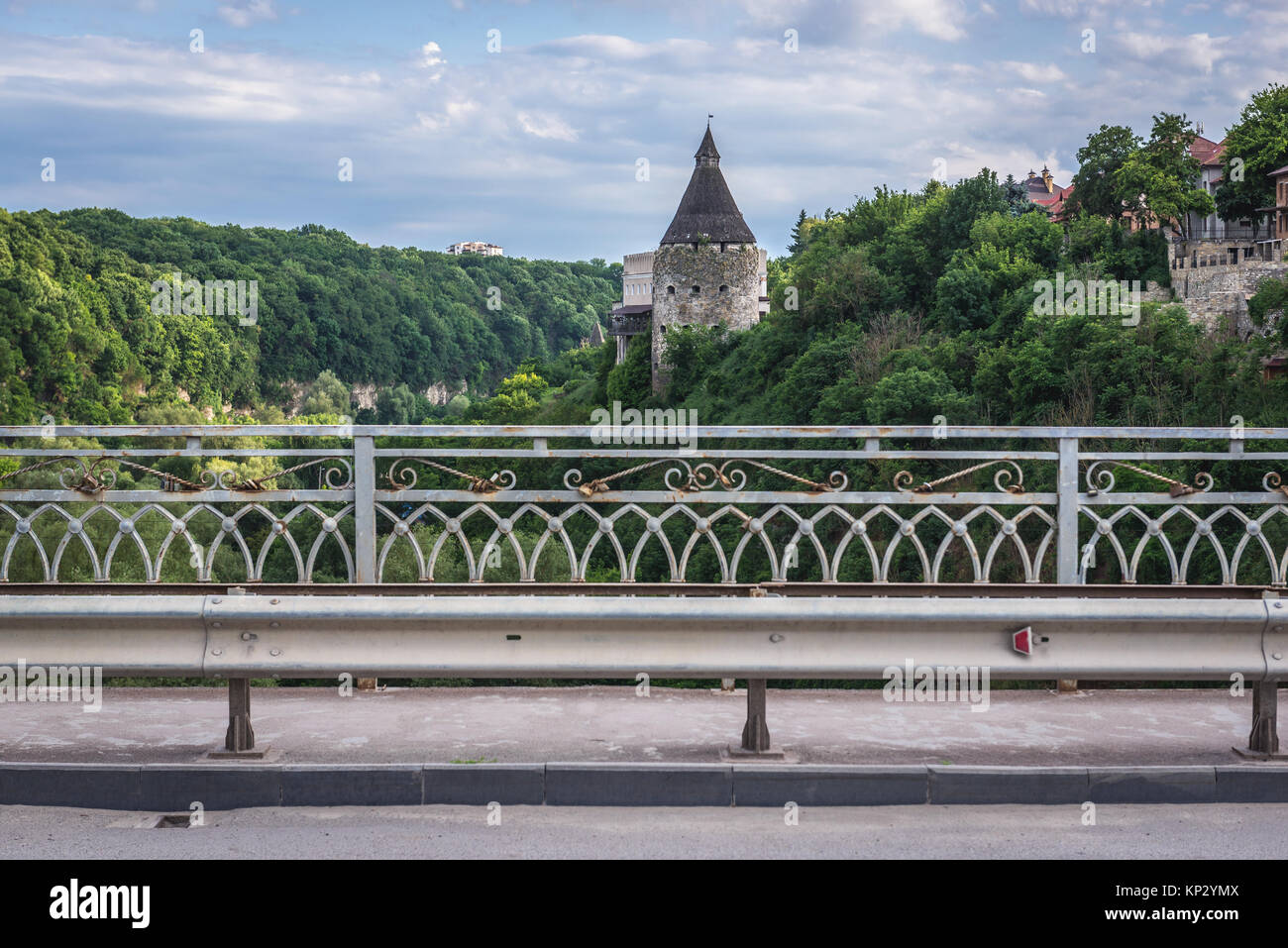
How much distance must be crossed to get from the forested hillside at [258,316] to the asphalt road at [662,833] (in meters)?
68.8

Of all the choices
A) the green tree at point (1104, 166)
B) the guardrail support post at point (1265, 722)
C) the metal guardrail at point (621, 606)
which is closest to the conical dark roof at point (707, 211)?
the green tree at point (1104, 166)

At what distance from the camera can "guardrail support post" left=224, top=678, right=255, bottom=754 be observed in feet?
15.4

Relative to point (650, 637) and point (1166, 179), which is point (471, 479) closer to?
point (650, 637)

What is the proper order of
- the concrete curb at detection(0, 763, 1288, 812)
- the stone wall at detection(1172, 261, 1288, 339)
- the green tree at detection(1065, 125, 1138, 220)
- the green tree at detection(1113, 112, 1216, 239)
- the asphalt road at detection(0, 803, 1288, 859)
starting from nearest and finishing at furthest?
1. the asphalt road at detection(0, 803, 1288, 859)
2. the concrete curb at detection(0, 763, 1288, 812)
3. the stone wall at detection(1172, 261, 1288, 339)
4. the green tree at detection(1113, 112, 1216, 239)
5. the green tree at detection(1065, 125, 1138, 220)

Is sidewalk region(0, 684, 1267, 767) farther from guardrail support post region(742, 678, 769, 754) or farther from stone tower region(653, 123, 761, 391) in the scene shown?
stone tower region(653, 123, 761, 391)

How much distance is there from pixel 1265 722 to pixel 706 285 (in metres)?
76.7

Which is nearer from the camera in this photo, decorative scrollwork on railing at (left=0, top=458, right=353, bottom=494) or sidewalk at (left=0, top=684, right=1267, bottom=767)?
sidewalk at (left=0, top=684, right=1267, bottom=767)

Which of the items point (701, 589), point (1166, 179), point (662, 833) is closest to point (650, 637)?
point (662, 833)

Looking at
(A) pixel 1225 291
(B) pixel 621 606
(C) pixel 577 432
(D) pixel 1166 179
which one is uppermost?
(D) pixel 1166 179

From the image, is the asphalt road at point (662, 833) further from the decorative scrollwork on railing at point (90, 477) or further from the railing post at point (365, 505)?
the decorative scrollwork on railing at point (90, 477)

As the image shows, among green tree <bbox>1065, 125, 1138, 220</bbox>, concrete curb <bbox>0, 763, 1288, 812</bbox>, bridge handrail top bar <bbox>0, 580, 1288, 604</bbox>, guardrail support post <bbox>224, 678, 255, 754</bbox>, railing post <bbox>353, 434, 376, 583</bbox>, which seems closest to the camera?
concrete curb <bbox>0, 763, 1288, 812</bbox>

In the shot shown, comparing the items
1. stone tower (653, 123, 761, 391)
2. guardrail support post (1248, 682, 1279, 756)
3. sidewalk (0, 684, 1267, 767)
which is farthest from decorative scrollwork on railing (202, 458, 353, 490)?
stone tower (653, 123, 761, 391)

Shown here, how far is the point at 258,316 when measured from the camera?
4279 inches

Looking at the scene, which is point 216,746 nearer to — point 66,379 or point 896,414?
point 896,414
